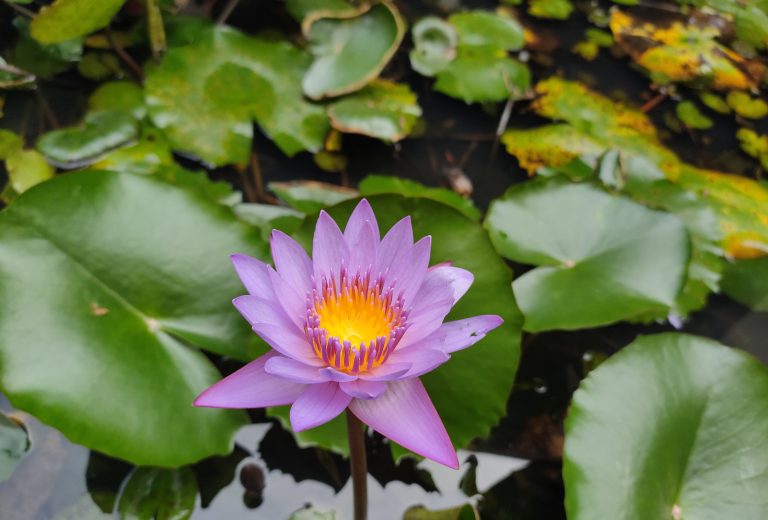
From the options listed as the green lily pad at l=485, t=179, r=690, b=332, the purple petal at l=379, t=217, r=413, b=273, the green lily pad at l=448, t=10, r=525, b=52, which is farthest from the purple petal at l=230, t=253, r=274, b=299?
the green lily pad at l=448, t=10, r=525, b=52

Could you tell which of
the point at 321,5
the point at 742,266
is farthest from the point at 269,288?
the point at 321,5

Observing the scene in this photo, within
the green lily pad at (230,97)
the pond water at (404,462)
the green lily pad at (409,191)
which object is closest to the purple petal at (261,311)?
the pond water at (404,462)

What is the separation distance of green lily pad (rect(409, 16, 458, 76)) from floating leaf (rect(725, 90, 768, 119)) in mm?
1375

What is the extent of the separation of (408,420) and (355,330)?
19 cm

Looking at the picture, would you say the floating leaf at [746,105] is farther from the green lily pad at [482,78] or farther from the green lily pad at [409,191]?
the green lily pad at [409,191]

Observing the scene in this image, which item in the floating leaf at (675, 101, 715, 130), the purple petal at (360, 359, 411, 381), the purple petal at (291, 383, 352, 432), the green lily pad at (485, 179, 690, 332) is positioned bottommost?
the floating leaf at (675, 101, 715, 130)

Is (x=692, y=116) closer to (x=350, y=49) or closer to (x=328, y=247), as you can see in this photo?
(x=350, y=49)

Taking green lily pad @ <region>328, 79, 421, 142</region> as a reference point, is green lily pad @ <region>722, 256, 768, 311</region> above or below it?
below

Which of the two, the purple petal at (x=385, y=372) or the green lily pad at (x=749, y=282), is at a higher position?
the purple petal at (x=385, y=372)

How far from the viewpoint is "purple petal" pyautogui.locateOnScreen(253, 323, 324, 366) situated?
0.99 meters

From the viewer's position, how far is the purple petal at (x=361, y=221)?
1.16m

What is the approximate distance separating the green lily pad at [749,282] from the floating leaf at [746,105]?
1.06m

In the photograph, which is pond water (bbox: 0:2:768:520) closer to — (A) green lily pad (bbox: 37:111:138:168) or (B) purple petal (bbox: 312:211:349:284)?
(A) green lily pad (bbox: 37:111:138:168)

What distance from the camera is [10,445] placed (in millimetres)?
1586
